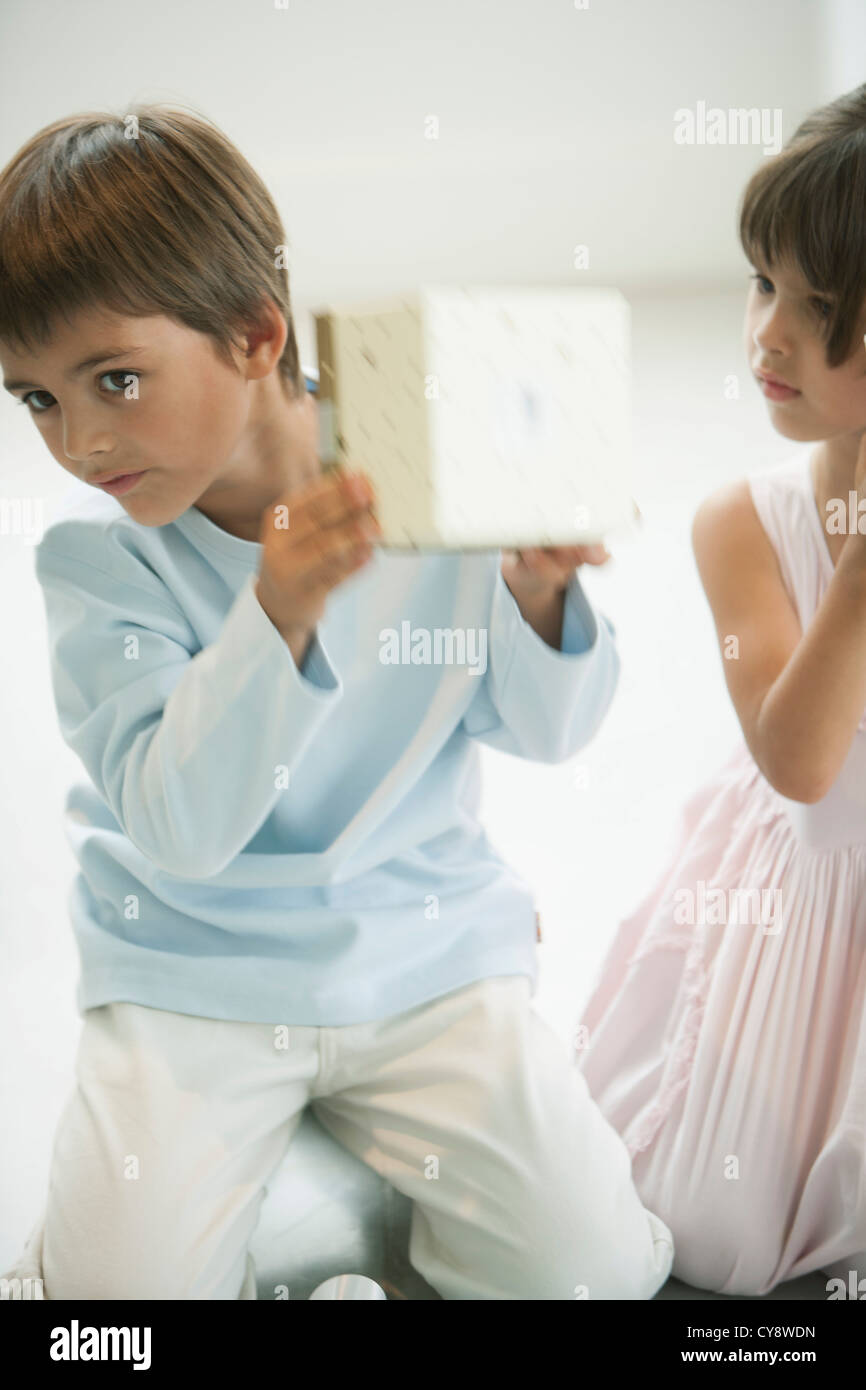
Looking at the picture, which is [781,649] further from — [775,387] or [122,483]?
[122,483]

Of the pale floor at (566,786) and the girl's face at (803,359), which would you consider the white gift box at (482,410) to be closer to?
the girl's face at (803,359)

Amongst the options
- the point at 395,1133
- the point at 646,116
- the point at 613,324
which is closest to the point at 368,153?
the point at 646,116

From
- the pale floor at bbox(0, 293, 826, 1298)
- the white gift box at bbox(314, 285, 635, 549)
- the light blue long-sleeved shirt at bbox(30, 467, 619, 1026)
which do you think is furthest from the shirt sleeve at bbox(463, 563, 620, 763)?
the pale floor at bbox(0, 293, 826, 1298)

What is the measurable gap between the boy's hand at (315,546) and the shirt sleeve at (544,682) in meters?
0.14

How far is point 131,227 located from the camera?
56 cm

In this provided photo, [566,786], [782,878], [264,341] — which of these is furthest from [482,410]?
[566,786]

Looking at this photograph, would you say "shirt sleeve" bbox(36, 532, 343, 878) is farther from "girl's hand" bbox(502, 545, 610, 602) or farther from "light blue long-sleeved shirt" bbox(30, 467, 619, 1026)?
"girl's hand" bbox(502, 545, 610, 602)

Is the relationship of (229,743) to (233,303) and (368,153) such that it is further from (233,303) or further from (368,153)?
(368,153)

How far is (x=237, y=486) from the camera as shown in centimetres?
64

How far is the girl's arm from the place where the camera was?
23.6 inches

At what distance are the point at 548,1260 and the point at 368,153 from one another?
83 cm

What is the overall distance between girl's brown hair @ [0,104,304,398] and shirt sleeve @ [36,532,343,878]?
13 centimetres

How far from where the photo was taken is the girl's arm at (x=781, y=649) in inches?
23.6

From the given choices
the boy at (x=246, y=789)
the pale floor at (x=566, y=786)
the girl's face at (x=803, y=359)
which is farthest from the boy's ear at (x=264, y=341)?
the pale floor at (x=566, y=786)
